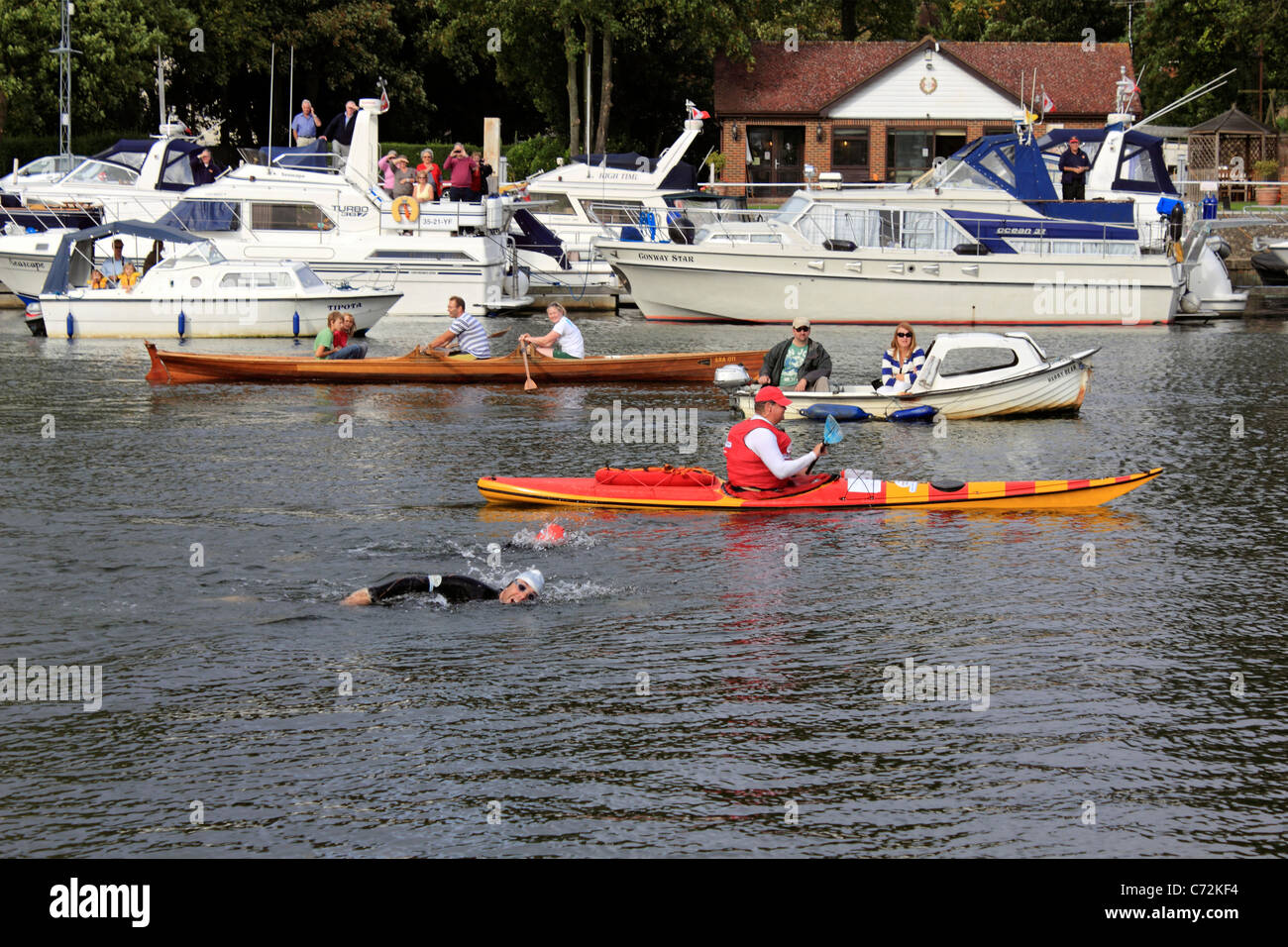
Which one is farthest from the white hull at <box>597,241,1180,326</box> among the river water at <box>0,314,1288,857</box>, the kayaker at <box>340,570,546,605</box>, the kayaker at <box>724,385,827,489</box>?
the kayaker at <box>340,570,546,605</box>

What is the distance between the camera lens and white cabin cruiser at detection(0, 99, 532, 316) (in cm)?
3198

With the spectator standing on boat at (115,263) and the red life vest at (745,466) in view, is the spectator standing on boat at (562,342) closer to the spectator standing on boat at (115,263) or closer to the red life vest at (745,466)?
the red life vest at (745,466)

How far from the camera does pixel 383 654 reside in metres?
10.4

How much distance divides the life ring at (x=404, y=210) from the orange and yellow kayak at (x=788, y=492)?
19.0m

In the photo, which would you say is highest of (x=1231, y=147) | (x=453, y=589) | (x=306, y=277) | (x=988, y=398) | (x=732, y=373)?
(x=1231, y=147)

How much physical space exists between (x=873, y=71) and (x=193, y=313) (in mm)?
30814

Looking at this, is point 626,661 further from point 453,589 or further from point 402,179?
point 402,179

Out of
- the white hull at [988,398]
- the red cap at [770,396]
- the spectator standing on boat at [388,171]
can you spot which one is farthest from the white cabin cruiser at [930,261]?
the red cap at [770,396]

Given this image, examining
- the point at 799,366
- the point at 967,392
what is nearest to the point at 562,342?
the point at 799,366

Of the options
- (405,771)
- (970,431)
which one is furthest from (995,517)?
(405,771)

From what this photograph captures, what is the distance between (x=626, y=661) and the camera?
33.8ft
